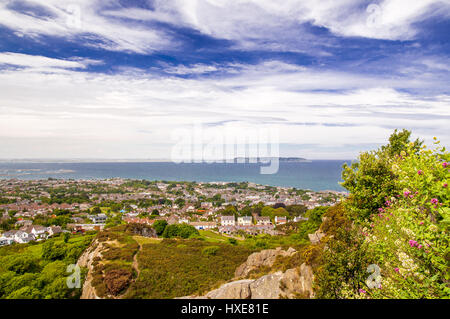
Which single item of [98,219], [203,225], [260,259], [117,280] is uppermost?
[260,259]

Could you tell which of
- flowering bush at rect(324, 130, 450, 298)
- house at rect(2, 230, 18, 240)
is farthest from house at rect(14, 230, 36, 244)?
flowering bush at rect(324, 130, 450, 298)

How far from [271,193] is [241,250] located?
8930 centimetres

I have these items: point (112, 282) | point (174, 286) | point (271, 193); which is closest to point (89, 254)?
point (112, 282)

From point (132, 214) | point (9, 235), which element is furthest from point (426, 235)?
point (132, 214)

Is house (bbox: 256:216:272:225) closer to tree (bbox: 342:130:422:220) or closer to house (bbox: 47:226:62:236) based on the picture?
house (bbox: 47:226:62:236)

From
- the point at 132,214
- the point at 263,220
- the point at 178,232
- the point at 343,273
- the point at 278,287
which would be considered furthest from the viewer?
the point at 132,214

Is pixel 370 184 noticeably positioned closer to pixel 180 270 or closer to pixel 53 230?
pixel 180 270

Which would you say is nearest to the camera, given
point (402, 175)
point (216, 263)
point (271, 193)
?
point (402, 175)

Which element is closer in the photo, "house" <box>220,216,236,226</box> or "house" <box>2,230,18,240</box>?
"house" <box>2,230,18,240</box>
